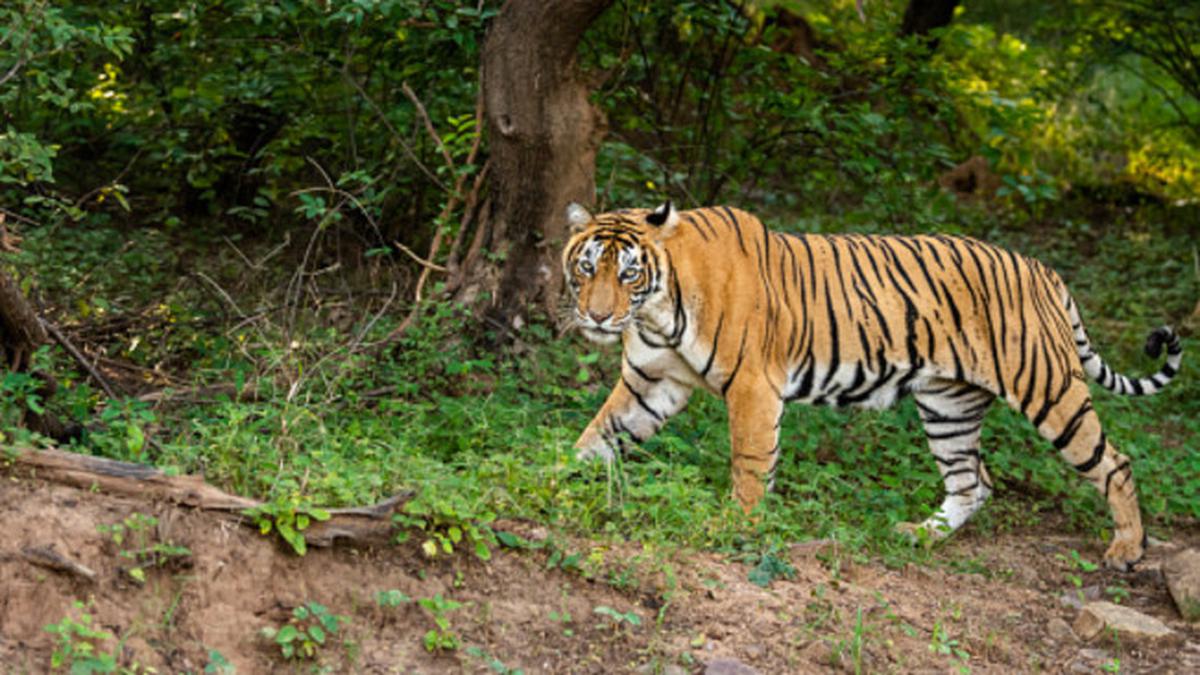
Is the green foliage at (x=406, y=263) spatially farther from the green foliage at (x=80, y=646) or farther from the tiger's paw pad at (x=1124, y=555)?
the tiger's paw pad at (x=1124, y=555)

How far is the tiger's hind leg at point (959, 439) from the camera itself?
6.27 metres

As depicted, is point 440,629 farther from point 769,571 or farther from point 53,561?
point 769,571

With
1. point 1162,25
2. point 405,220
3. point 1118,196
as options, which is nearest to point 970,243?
point 405,220

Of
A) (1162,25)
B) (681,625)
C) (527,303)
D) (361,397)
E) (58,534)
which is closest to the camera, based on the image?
(58,534)

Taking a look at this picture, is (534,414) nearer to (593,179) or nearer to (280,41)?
(593,179)

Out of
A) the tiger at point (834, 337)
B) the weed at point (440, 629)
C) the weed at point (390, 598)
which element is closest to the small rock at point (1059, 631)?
the tiger at point (834, 337)

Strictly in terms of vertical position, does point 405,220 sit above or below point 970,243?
below

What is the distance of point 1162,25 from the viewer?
11.7 metres

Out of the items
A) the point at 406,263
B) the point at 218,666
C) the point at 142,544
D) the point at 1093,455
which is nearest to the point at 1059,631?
the point at 1093,455

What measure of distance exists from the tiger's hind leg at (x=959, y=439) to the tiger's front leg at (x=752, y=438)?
1064mm

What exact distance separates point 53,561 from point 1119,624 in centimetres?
367

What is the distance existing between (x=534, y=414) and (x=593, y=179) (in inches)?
62.2

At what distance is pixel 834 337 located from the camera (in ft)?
19.5

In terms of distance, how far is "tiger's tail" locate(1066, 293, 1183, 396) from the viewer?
6.29 meters
